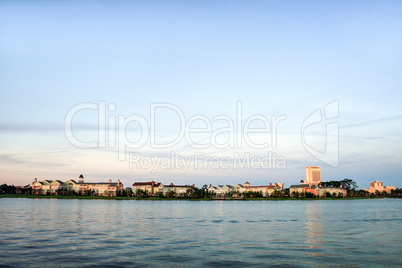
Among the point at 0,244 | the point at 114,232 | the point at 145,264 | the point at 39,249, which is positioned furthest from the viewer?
the point at 114,232

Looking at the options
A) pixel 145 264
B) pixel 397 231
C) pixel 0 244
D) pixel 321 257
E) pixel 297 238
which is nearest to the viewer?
pixel 145 264

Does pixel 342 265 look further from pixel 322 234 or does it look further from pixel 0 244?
pixel 0 244

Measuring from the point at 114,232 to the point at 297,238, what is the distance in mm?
19952

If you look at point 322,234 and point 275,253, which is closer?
point 275,253

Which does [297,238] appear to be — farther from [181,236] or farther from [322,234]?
[181,236]

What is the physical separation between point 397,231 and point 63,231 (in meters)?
39.8

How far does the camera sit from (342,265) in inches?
960

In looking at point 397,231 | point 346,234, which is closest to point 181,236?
point 346,234

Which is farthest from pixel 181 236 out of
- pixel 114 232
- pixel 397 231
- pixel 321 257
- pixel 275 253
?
pixel 397 231

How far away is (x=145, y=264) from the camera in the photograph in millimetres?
A: 23781

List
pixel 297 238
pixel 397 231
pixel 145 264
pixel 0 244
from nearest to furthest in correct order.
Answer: pixel 145 264, pixel 0 244, pixel 297 238, pixel 397 231

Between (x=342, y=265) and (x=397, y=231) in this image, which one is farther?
(x=397, y=231)

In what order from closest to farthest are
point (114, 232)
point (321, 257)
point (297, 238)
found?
point (321, 257), point (297, 238), point (114, 232)

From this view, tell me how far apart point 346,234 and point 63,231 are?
32.0 meters
